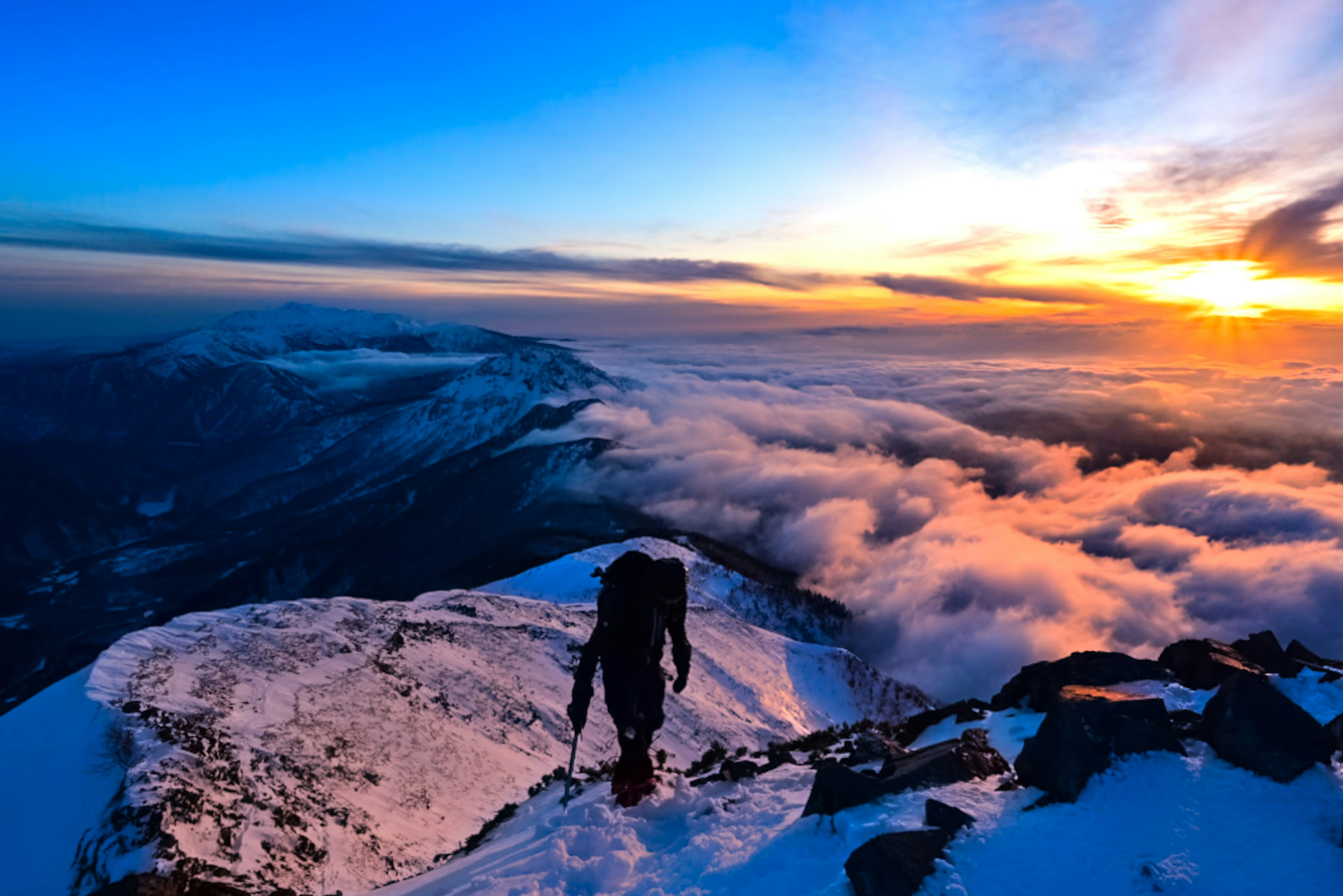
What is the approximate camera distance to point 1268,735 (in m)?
10.1

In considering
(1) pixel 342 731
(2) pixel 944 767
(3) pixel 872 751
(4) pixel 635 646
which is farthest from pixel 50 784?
(2) pixel 944 767

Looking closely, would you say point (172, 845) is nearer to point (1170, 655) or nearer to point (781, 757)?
point (781, 757)

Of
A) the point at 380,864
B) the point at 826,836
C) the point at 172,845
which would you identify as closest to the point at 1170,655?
the point at 826,836

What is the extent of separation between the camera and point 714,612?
4358 inches

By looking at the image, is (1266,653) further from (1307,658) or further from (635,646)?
(635,646)

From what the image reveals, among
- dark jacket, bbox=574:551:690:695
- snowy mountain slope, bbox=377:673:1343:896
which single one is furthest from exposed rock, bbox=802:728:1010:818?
dark jacket, bbox=574:551:690:695

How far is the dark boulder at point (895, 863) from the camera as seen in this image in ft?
28.4

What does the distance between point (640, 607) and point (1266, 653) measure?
2053cm

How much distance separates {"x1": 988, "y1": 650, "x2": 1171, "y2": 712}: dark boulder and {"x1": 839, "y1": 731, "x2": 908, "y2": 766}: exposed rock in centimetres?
439

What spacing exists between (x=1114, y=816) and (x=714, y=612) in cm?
10374

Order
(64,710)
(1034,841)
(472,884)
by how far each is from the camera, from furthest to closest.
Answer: (64,710)
(472,884)
(1034,841)

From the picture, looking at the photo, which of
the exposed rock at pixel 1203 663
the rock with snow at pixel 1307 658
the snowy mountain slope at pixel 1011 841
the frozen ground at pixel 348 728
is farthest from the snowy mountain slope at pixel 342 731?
the rock with snow at pixel 1307 658

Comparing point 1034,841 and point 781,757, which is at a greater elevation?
point 1034,841

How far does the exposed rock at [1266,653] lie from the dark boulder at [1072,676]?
10.2ft
